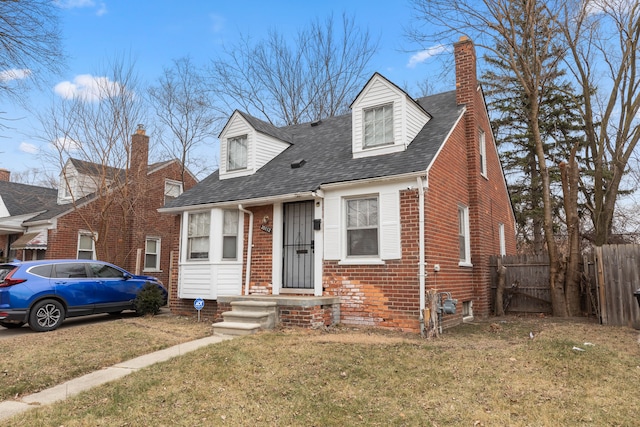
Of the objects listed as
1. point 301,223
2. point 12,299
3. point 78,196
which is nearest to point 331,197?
point 301,223

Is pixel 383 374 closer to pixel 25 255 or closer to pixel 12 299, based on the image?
pixel 12 299

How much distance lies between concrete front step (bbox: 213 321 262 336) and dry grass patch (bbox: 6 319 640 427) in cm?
98

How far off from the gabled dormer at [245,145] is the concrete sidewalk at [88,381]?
Result: 6168 millimetres

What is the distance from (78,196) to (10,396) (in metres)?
14.2

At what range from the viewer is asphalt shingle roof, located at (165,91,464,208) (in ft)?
31.5

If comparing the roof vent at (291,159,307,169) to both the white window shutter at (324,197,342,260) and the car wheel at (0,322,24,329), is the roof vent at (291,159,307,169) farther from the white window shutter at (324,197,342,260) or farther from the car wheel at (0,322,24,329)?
the car wheel at (0,322,24,329)

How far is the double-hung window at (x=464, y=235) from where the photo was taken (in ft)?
36.8

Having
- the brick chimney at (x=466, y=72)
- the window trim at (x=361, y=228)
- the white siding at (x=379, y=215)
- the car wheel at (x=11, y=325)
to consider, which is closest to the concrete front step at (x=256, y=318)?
the white siding at (x=379, y=215)

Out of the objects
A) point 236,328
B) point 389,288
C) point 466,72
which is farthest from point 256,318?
point 466,72

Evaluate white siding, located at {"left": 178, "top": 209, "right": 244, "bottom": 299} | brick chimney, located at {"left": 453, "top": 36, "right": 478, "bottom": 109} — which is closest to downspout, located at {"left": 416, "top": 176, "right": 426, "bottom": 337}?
brick chimney, located at {"left": 453, "top": 36, "right": 478, "bottom": 109}

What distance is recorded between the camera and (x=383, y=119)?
10.5m

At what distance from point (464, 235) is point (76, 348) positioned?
29.3 feet

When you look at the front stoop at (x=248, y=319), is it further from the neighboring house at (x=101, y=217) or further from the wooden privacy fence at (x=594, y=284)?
the neighboring house at (x=101, y=217)

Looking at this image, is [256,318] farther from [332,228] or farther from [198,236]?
[198,236]
